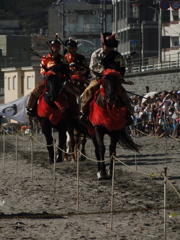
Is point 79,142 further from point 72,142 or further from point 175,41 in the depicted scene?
point 175,41

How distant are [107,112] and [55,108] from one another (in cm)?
285

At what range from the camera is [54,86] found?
17109mm

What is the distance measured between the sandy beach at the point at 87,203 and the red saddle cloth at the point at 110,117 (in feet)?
3.42

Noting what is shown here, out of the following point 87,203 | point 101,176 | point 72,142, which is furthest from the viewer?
point 72,142

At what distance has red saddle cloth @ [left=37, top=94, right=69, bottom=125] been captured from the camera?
1739 centimetres

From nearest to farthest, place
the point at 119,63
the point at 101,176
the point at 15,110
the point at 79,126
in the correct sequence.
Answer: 1. the point at 101,176
2. the point at 119,63
3. the point at 79,126
4. the point at 15,110

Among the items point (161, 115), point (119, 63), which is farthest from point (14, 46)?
point (119, 63)

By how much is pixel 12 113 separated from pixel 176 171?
16.3 metres

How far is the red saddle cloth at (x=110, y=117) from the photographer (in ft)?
48.4

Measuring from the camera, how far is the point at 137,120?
28.4m

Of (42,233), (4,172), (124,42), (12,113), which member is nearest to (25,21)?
(124,42)

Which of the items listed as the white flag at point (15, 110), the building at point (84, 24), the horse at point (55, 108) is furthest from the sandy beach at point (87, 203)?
the building at point (84, 24)

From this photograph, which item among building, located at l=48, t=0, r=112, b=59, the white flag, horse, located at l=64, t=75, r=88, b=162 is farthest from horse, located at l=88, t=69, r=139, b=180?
building, located at l=48, t=0, r=112, b=59

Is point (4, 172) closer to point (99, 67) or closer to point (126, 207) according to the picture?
point (99, 67)
